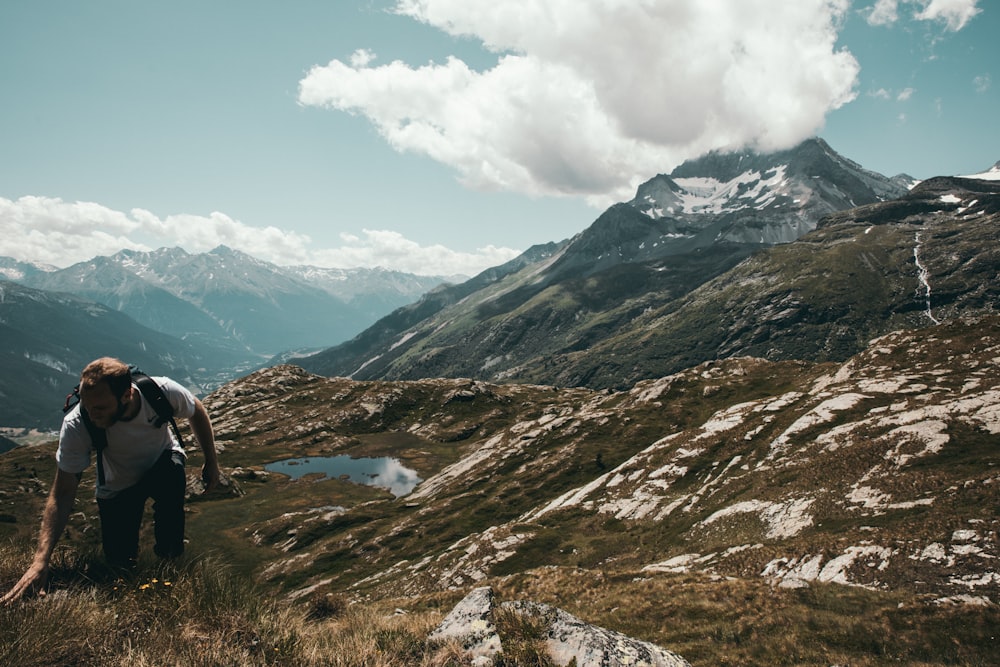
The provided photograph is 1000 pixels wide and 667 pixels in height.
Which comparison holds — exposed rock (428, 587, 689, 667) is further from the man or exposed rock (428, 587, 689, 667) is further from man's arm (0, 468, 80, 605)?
man's arm (0, 468, 80, 605)

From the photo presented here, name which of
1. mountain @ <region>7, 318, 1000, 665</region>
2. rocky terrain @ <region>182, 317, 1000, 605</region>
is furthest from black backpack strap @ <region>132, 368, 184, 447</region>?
rocky terrain @ <region>182, 317, 1000, 605</region>

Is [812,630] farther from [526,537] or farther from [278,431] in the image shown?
[278,431]

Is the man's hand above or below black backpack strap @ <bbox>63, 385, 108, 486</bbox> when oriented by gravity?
below

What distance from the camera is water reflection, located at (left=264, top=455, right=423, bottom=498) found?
425 feet

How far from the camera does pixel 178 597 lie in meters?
7.60

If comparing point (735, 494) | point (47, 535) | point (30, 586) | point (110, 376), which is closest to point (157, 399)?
point (110, 376)

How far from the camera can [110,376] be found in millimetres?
7871

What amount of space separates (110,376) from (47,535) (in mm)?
2562

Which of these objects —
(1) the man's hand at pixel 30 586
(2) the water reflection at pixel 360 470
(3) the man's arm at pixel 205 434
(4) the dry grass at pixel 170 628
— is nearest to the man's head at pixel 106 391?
(3) the man's arm at pixel 205 434

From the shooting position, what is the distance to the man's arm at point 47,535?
6.68 m

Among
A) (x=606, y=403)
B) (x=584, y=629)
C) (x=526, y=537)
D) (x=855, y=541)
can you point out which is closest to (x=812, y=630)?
(x=855, y=541)

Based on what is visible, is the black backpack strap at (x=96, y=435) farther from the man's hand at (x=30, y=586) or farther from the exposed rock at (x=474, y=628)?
the exposed rock at (x=474, y=628)

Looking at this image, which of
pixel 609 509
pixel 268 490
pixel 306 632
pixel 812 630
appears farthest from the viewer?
pixel 268 490

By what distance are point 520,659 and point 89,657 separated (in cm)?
679
